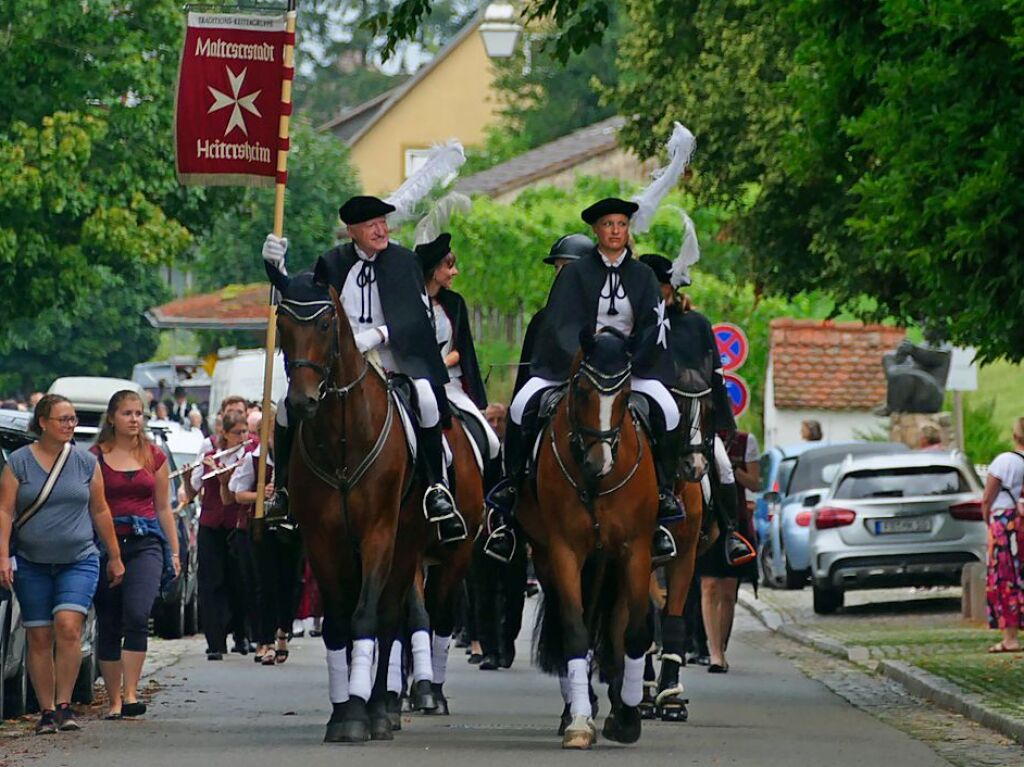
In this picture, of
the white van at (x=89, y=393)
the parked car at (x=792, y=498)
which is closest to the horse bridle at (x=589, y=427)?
the parked car at (x=792, y=498)

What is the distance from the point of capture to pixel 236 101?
17016 mm

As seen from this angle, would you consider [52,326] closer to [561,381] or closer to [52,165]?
[52,165]

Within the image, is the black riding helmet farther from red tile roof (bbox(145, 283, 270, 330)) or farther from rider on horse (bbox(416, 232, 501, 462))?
red tile roof (bbox(145, 283, 270, 330))

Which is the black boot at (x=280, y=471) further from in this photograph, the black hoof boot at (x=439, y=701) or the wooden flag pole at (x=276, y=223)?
the black hoof boot at (x=439, y=701)

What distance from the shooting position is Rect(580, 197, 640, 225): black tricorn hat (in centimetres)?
1433

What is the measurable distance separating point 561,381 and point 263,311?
5986 cm

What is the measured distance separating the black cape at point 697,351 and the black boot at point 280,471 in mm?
2981

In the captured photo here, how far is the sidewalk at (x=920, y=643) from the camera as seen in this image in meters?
16.3

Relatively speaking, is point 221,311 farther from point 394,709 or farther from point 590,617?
point 590,617

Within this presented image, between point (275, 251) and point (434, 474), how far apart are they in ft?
4.68

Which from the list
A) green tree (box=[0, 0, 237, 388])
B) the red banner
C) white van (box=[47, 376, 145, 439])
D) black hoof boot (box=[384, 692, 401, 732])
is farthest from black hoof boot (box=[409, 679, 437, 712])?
green tree (box=[0, 0, 237, 388])

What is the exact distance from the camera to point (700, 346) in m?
16.2

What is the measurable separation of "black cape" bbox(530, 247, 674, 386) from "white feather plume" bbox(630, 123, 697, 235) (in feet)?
2.07

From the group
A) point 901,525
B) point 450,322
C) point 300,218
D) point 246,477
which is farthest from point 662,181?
point 300,218
